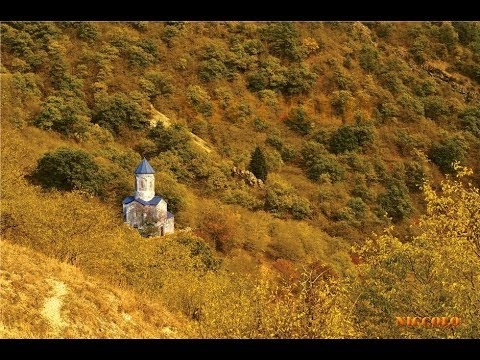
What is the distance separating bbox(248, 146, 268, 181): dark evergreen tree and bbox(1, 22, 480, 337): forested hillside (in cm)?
25

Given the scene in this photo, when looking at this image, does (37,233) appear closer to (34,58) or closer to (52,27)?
(34,58)

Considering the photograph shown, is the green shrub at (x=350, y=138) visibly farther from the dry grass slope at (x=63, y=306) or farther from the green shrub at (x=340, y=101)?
the dry grass slope at (x=63, y=306)

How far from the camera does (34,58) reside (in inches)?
Result: 2672

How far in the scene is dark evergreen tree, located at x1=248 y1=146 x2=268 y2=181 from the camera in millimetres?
63156

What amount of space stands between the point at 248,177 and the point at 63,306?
140ft

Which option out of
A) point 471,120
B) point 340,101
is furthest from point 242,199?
point 471,120

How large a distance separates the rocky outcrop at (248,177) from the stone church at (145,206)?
11422mm

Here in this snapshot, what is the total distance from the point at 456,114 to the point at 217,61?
33.0m

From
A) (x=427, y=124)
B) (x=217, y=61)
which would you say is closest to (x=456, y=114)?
(x=427, y=124)

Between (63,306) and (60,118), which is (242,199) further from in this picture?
(63,306)

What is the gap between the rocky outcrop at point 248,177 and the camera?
203 feet

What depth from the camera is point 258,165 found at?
6347 cm

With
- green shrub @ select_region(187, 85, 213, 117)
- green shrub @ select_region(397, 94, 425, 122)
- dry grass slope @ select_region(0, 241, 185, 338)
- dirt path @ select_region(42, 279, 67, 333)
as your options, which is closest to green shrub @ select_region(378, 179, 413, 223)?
green shrub @ select_region(397, 94, 425, 122)

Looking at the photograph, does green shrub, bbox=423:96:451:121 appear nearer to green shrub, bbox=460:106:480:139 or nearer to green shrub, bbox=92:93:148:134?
green shrub, bbox=460:106:480:139
